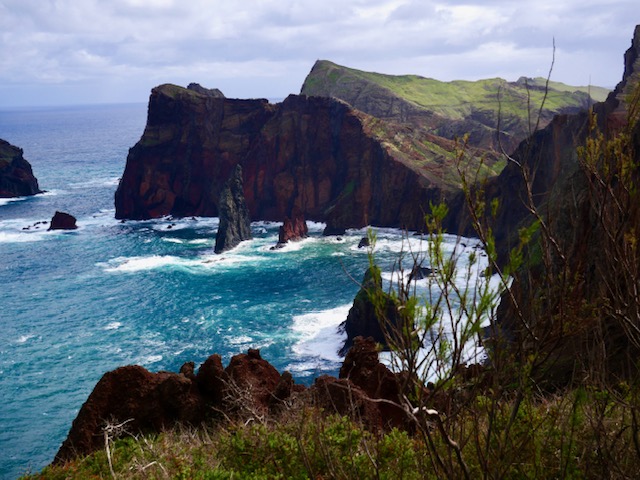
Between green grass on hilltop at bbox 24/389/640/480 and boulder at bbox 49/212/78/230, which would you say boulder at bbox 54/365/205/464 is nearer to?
green grass on hilltop at bbox 24/389/640/480

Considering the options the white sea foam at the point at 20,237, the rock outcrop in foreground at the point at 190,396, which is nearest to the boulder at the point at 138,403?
the rock outcrop in foreground at the point at 190,396

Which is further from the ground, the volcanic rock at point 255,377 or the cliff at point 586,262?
the cliff at point 586,262

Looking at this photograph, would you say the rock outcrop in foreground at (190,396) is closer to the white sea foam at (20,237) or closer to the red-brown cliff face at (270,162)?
the red-brown cliff face at (270,162)

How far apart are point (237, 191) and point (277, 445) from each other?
302 ft

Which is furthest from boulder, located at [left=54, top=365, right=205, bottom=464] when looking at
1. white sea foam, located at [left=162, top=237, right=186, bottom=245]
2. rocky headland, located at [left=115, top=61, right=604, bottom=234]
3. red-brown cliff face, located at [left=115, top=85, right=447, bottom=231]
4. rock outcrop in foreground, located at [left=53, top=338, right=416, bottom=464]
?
rocky headland, located at [left=115, top=61, right=604, bottom=234]

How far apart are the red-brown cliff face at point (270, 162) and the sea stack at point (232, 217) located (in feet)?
48.3

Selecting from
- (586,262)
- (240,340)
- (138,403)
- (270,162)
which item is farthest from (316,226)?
(586,262)

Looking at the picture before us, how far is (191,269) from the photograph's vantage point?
8638 cm

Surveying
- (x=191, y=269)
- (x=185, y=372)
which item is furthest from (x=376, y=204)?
(x=185, y=372)

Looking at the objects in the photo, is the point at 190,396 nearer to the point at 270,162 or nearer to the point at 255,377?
the point at 255,377

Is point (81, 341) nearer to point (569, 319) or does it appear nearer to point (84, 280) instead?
point (84, 280)

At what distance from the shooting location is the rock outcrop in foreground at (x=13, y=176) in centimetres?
14912

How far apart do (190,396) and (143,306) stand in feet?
141

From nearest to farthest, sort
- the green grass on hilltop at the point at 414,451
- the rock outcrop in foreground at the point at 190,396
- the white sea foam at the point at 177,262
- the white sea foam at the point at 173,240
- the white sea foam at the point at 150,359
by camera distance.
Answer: the green grass on hilltop at the point at 414,451
the rock outcrop in foreground at the point at 190,396
the white sea foam at the point at 150,359
the white sea foam at the point at 177,262
the white sea foam at the point at 173,240
